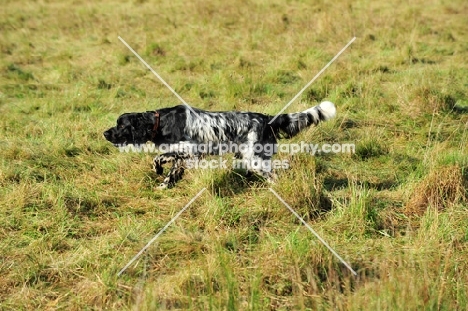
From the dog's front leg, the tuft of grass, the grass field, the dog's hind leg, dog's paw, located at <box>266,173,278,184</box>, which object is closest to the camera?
the grass field

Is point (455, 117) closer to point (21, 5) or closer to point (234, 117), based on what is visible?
point (234, 117)

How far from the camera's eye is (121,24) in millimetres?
13164

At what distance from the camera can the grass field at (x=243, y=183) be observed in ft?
12.0

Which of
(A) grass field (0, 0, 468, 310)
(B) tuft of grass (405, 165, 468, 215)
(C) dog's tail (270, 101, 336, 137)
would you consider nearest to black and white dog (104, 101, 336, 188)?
(C) dog's tail (270, 101, 336, 137)

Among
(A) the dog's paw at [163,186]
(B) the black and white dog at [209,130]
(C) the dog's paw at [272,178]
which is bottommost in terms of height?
(A) the dog's paw at [163,186]

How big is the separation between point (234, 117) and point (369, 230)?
208cm

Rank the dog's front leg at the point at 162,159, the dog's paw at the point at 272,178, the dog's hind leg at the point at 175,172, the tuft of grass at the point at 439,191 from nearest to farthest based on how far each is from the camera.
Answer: the tuft of grass at the point at 439,191, the dog's paw at the point at 272,178, the dog's hind leg at the point at 175,172, the dog's front leg at the point at 162,159

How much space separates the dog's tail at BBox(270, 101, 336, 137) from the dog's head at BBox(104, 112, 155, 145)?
4.49ft

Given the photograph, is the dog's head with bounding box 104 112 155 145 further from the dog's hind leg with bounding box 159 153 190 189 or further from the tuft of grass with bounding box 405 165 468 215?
the tuft of grass with bounding box 405 165 468 215

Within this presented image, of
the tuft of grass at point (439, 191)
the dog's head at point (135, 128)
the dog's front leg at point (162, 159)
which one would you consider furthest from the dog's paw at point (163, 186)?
the tuft of grass at point (439, 191)

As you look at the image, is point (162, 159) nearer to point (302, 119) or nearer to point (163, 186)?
point (163, 186)

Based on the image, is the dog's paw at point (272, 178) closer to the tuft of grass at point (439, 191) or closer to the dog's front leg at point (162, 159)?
the dog's front leg at point (162, 159)

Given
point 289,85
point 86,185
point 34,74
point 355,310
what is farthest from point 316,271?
point 34,74

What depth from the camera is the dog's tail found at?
18.7 ft
